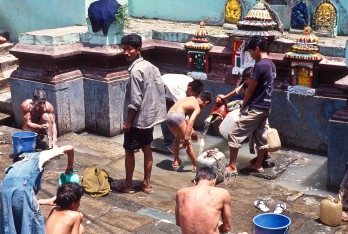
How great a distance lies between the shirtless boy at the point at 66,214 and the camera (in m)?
5.06

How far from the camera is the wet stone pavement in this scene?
641 cm

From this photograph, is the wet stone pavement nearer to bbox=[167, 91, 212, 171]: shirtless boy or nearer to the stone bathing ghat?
bbox=[167, 91, 212, 171]: shirtless boy

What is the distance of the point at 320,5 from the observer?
30.8 feet

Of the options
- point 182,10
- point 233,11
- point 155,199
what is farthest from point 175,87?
point 182,10

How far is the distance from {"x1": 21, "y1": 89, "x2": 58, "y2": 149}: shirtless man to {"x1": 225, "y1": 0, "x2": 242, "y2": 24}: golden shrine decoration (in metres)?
3.57

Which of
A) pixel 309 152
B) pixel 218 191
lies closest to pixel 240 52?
pixel 309 152

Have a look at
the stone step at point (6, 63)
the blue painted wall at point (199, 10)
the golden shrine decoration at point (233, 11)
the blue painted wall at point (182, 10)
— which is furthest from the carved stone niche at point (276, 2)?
the stone step at point (6, 63)

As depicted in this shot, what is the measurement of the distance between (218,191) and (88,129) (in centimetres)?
512

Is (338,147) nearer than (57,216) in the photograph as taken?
No

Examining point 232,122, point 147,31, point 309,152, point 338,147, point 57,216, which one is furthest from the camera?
point 147,31

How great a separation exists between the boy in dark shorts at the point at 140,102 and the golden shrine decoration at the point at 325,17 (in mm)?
3467

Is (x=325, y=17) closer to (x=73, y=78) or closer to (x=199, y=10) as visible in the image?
(x=199, y=10)

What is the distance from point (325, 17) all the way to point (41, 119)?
4612 mm

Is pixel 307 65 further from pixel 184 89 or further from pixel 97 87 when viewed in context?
pixel 97 87
